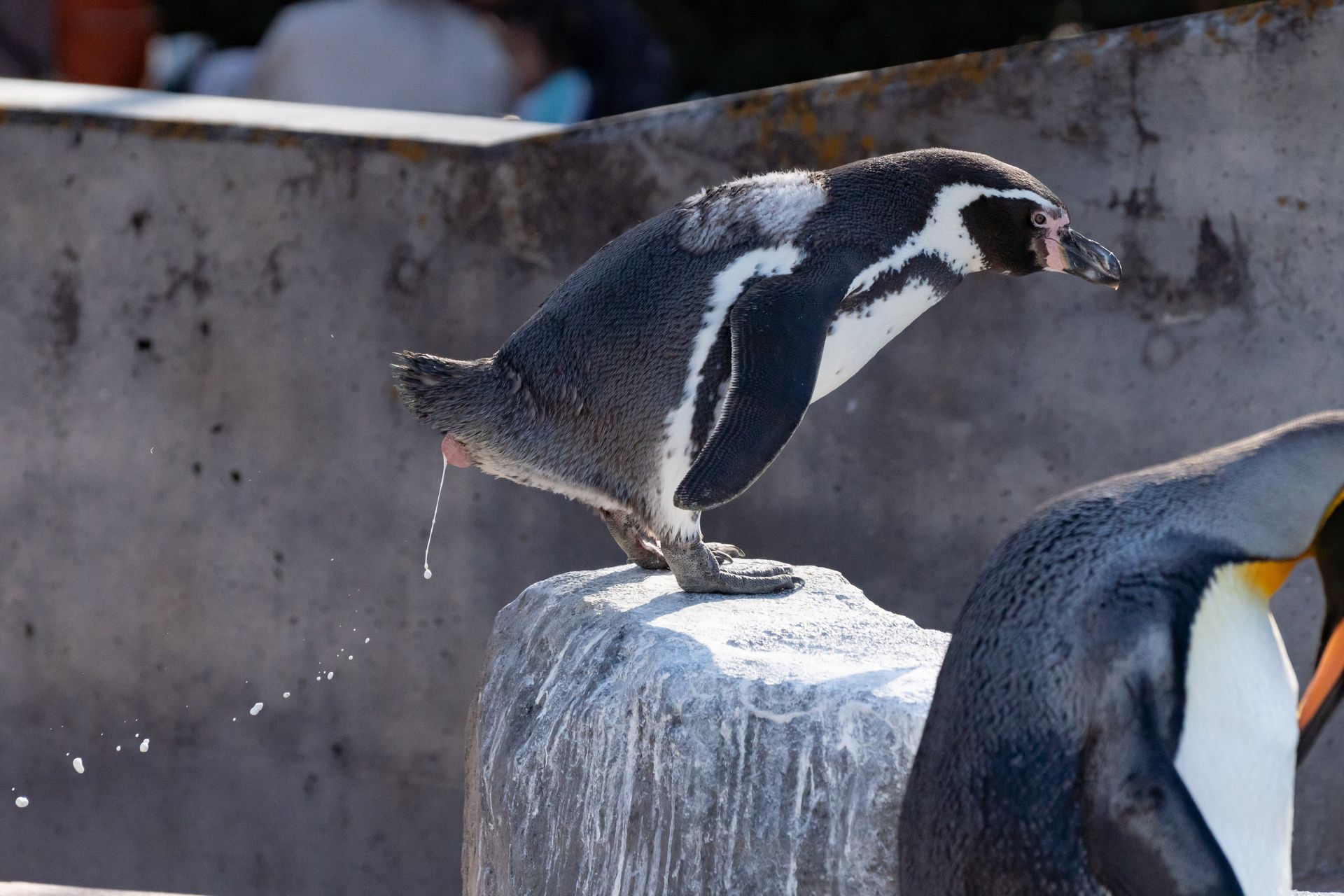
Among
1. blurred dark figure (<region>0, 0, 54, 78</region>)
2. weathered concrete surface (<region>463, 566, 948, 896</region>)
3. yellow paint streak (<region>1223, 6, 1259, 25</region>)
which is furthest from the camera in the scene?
blurred dark figure (<region>0, 0, 54, 78</region>)

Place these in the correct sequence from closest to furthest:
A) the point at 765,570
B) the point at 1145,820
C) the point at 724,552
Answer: the point at 1145,820 → the point at 765,570 → the point at 724,552

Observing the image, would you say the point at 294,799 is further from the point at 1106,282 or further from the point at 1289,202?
the point at 1289,202

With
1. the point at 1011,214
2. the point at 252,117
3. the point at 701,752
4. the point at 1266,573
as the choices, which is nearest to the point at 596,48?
the point at 252,117

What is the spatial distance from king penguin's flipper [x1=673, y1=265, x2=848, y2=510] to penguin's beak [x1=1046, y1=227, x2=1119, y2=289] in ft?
1.10

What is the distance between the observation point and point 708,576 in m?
2.22

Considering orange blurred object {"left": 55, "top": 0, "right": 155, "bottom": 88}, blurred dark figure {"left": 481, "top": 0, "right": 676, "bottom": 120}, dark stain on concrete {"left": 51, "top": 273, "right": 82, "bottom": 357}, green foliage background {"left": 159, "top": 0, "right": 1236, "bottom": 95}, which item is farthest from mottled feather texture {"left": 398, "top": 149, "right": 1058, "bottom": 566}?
green foliage background {"left": 159, "top": 0, "right": 1236, "bottom": 95}

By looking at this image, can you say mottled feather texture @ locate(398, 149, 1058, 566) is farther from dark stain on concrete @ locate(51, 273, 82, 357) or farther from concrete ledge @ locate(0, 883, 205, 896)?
dark stain on concrete @ locate(51, 273, 82, 357)

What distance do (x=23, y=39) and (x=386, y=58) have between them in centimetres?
150

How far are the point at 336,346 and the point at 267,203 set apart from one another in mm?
294

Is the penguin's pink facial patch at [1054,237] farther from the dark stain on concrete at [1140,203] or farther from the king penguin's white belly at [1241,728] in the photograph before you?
the king penguin's white belly at [1241,728]

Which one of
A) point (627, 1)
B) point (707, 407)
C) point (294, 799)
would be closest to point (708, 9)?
point (627, 1)

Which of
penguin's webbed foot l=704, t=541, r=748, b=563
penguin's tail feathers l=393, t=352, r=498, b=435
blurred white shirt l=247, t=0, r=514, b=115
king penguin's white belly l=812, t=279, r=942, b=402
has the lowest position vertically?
penguin's webbed foot l=704, t=541, r=748, b=563

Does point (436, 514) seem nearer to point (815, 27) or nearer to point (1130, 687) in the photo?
point (1130, 687)

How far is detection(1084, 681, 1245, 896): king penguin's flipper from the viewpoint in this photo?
1333 mm
